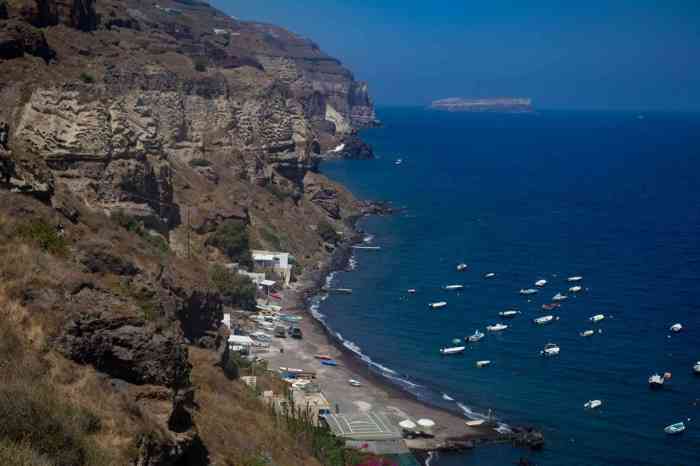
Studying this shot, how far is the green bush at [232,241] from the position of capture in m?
59.7

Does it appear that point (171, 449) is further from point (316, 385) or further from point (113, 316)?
point (316, 385)

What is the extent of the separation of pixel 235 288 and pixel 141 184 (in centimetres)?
951

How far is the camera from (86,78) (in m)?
53.2

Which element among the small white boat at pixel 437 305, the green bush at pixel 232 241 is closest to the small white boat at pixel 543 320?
the small white boat at pixel 437 305

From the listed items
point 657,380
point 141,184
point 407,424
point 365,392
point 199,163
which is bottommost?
point 365,392

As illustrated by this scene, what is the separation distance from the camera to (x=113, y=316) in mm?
14219

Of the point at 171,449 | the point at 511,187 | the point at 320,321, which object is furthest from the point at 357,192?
the point at 171,449

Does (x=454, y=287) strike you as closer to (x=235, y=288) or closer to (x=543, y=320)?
(x=543, y=320)

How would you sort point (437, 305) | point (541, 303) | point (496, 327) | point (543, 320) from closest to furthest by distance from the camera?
point (496, 327)
point (543, 320)
point (437, 305)
point (541, 303)

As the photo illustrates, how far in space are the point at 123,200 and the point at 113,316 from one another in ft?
111

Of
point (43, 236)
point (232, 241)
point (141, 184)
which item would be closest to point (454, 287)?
point (232, 241)

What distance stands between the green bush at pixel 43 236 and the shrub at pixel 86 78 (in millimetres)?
37329

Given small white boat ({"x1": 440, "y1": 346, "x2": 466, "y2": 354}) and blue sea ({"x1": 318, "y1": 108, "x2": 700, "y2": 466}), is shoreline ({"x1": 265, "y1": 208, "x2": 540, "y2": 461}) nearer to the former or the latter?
blue sea ({"x1": 318, "y1": 108, "x2": 700, "y2": 466})

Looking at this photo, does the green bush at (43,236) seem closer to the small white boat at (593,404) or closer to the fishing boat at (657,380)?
the small white boat at (593,404)
